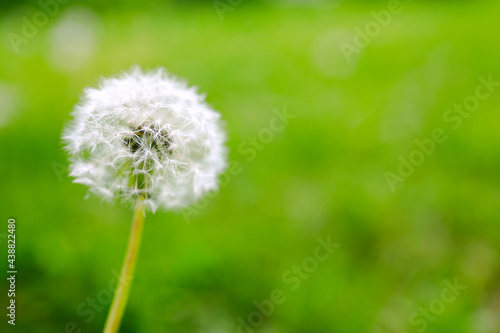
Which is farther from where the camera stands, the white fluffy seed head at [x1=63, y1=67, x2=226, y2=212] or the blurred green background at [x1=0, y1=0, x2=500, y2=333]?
the blurred green background at [x1=0, y1=0, x2=500, y2=333]

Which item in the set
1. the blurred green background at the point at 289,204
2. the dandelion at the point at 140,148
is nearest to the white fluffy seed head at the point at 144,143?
the dandelion at the point at 140,148

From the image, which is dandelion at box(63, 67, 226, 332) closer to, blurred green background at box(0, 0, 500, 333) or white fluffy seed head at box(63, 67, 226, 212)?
white fluffy seed head at box(63, 67, 226, 212)

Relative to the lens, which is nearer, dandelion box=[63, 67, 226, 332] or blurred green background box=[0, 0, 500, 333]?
dandelion box=[63, 67, 226, 332]

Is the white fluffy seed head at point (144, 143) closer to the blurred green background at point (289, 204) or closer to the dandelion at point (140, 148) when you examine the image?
the dandelion at point (140, 148)

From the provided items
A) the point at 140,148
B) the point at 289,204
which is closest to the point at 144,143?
the point at 140,148

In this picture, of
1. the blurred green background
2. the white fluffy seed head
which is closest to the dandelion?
the white fluffy seed head
